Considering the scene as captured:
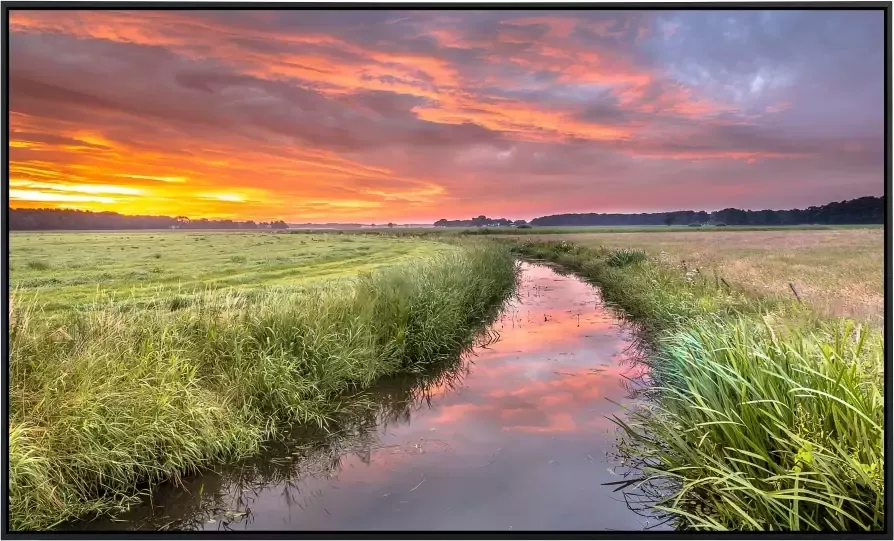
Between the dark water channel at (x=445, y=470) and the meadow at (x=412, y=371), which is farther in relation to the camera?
the dark water channel at (x=445, y=470)

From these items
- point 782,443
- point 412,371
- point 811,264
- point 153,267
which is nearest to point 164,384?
point 412,371

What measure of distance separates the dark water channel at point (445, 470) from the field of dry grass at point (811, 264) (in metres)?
2.86

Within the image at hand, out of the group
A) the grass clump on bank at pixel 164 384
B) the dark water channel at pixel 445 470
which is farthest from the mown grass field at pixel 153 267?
the dark water channel at pixel 445 470

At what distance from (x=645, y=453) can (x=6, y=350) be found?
17.1ft

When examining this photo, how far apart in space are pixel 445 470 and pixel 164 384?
3129 millimetres

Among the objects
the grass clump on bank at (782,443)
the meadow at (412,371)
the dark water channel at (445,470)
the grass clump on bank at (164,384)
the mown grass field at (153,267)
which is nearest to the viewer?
the grass clump on bank at (782,443)

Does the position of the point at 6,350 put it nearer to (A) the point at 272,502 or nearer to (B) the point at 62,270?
(A) the point at 272,502

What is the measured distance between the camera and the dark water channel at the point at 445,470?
15.5 feet

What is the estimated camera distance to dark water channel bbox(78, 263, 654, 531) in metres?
4.74

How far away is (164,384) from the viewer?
17.8ft

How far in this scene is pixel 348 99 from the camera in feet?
25.8

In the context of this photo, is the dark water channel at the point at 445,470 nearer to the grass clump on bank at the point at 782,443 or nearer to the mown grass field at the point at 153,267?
the grass clump on bank at the point at 782,443

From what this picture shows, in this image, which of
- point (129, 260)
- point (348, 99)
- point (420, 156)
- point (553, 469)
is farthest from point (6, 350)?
point (129, 260)

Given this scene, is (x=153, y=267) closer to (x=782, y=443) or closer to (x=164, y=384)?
(x=164, y=384)
